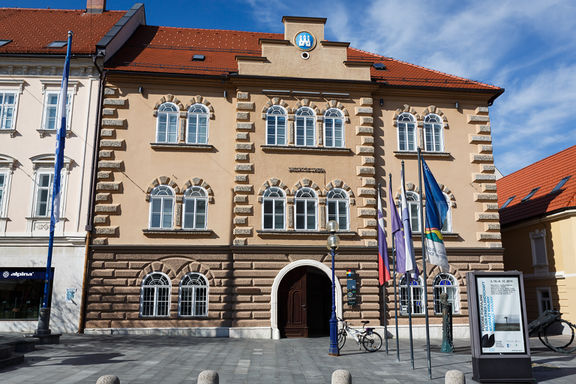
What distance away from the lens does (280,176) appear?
20844 millimetres

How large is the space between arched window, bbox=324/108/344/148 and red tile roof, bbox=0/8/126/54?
10.6 m

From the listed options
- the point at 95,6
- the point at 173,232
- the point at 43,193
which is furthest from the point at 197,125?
the point at 95,6

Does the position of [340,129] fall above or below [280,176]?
above

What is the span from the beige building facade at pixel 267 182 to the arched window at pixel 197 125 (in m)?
0.06

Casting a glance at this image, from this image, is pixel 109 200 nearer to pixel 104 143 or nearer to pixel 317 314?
pixel 104 143

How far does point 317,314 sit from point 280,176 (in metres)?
7.18

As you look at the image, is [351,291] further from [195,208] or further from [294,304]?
[195,208]

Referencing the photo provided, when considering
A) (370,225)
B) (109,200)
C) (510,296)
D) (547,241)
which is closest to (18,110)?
(109,200)

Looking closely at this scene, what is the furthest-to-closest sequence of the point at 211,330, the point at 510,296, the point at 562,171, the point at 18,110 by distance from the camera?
the point at 562,171
the point at 18,110
the point at 211,330
the point at 510,296

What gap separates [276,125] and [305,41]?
13.8ft

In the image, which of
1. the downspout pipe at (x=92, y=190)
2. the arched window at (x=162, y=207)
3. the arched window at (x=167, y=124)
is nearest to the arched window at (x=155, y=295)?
the arched window at (x=162, y=207)

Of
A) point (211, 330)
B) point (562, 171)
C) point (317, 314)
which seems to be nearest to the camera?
point (211, 330)

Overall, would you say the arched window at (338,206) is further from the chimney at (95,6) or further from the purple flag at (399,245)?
the chimney at (95,6)

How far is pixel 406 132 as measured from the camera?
22.3 m
